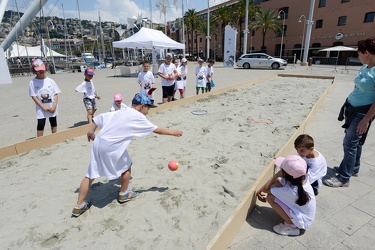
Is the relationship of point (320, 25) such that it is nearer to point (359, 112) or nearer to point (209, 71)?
point (209, 71)

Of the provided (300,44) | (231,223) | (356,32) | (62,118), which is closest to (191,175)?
(231,223)

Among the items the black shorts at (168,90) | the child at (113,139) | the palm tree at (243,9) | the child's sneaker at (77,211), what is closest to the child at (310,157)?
the child at (113,139)

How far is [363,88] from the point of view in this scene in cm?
270

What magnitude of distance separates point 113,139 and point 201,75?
6.19 m

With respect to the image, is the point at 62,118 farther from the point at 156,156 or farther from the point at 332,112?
the point at 332,112

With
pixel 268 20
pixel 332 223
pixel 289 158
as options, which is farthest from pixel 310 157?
pixel 268 20

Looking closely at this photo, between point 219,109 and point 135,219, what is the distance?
5078 mm

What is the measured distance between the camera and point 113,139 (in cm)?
239

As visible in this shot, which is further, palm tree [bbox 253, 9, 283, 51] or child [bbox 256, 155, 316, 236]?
palm tree [bbox 253, 9, 283, 51]

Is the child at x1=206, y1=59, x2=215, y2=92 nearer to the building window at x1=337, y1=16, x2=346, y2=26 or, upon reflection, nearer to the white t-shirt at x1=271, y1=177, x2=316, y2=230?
the white t-shirt at x1=271, y1=177, x2=316, y2=230

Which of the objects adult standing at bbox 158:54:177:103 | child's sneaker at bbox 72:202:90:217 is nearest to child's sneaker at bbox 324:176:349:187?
child's sneaker at bbox 72:202:90:217

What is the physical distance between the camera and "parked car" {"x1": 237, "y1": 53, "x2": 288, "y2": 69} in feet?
73.6

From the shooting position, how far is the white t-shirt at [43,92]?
4.04 metres

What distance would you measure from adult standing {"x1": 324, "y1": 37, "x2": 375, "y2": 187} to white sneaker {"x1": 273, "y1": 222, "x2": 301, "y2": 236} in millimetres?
1191
